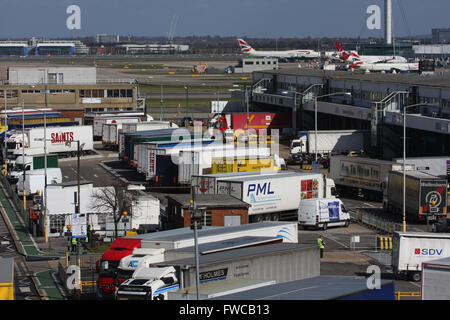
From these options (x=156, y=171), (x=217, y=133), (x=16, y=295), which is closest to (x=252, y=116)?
(x=217, y=133)

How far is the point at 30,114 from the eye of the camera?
83188mm

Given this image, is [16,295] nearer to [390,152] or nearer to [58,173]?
[58,173]

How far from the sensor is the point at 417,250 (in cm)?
3192

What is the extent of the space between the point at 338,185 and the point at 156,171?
12320 millimetres

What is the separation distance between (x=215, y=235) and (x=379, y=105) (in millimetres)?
42499

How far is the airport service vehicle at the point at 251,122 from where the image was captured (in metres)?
84.9

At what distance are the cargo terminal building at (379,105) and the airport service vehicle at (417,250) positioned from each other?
28605 mm

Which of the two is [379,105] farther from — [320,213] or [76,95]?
[76,95]

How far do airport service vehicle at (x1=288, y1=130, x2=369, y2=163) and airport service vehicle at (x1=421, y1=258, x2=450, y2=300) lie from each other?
144 ft

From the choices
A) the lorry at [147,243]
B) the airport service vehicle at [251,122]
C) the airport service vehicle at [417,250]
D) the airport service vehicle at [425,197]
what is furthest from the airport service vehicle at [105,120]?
the airport service vehicle at [417,250]

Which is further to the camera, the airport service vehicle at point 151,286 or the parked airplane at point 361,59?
the parked airplane at point 361,59

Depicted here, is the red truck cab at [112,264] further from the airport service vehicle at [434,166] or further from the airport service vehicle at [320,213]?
the airport service vehicle at [434,166]

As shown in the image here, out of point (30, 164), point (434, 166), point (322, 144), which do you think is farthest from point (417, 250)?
point (322, 144)

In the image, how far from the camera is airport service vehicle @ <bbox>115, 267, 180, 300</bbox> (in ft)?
77.6
